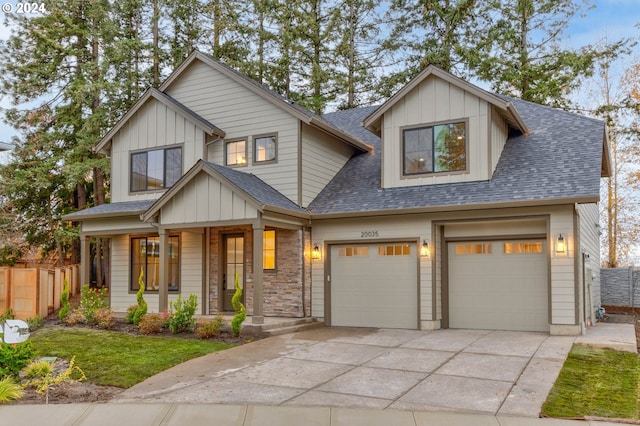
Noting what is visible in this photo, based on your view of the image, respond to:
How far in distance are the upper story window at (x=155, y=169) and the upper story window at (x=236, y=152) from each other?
4.47 feet

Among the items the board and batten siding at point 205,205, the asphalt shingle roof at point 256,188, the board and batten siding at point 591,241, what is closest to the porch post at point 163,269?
the board and batten siding at point 205,205

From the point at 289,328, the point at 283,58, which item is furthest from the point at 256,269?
the point at 283,58

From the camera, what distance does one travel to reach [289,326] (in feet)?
40.5

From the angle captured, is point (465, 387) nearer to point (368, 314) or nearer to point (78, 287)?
point (368, 314)

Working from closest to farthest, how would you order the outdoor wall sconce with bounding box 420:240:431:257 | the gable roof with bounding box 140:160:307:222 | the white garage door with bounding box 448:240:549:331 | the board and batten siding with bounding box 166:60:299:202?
the white garage door with bounding box 448:240:549:331, the gable roof with bounding box 140:160:307:222, the outdoor wall sconce with bounding box 420:240:431:257, the board and batten siding with bounding box 166:60:299:202

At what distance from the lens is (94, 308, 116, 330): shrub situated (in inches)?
496

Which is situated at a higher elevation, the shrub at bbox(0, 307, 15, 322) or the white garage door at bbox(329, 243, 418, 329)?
the white garage door at bbox(329, 243, 418, 329)

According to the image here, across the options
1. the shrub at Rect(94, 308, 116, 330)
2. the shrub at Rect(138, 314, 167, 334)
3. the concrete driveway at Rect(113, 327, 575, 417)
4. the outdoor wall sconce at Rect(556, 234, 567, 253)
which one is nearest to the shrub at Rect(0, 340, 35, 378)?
the concrete driveway at Rect(113, 327, 575, 417)

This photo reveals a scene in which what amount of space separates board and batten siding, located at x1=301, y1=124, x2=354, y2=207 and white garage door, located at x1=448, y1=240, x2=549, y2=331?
12.6 feet

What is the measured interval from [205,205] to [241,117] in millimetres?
3174

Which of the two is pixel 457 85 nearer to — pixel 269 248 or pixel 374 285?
pixel 374 285

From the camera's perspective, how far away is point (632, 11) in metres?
22.3

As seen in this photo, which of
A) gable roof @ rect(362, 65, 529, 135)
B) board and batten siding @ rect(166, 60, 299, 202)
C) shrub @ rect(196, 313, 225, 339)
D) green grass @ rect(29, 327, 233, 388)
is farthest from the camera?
board and batten siding @ rect(166, 60, 299, 202)

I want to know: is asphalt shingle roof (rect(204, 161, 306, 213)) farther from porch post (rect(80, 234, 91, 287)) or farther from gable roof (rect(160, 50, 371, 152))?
porch post (rect(80, 234, 91, 287))
